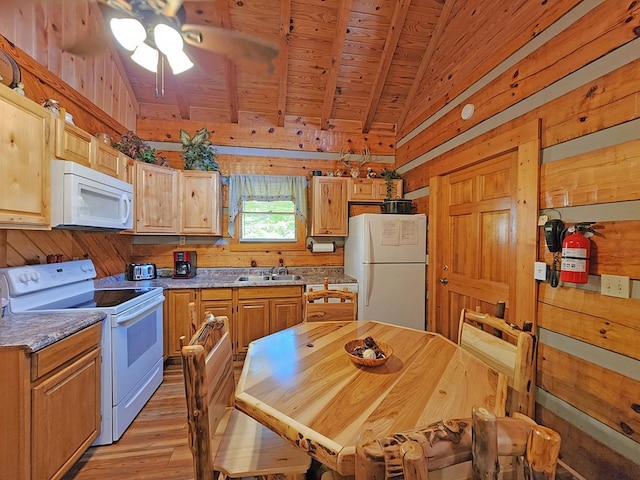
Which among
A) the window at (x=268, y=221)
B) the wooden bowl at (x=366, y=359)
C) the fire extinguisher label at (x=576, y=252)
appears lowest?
the wooden bowl at (x=366, y=359)

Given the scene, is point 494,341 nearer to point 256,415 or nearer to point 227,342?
point 256,415

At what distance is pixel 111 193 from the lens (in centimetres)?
233

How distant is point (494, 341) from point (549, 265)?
0.75m

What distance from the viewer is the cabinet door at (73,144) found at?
6.27 feet

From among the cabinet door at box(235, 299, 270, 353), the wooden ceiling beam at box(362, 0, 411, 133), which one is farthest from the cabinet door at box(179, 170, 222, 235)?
the wooden ceiling beam at box(362, 0, 411, 133)

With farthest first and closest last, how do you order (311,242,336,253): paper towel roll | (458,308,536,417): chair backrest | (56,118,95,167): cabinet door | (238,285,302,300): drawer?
(311,242,336,253): paper towel roll
(238,285,302,300): drawer
(56,118,95,167): cabinet door
(458,308,536,417): chair backrest

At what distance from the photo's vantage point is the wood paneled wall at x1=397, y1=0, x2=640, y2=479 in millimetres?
1374

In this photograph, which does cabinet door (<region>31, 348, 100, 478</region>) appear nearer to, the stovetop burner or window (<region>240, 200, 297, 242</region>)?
the stovetop burner

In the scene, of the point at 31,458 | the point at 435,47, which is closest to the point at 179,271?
the point at 31,458

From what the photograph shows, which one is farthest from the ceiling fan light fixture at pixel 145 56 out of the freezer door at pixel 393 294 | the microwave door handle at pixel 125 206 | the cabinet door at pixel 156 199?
the freezer door at pixel 393 294

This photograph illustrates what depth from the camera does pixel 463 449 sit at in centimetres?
50

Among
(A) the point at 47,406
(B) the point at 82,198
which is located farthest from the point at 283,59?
(A) the point at 47,406

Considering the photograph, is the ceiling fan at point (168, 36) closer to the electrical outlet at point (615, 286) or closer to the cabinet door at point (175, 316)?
the cabinet door at point (175, 316)

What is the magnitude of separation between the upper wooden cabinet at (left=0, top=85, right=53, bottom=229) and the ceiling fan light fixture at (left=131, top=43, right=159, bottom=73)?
67 centimetres
